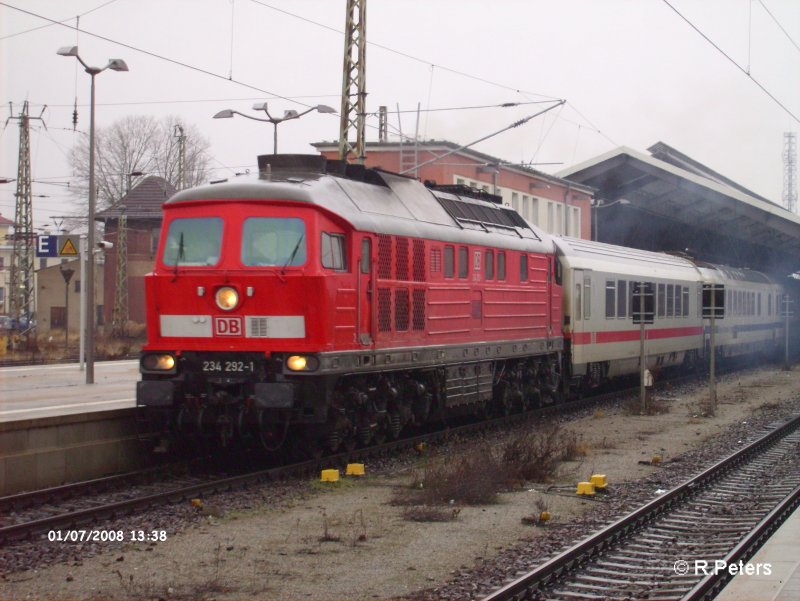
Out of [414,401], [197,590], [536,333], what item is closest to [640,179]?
[536,333]

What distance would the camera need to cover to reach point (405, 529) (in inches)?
431

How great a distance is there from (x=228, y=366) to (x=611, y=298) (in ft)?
50.6

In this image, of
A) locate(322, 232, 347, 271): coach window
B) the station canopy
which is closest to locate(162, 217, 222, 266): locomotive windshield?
locate(322, 232, 347, 271): coach window

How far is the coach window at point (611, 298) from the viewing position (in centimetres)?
2680

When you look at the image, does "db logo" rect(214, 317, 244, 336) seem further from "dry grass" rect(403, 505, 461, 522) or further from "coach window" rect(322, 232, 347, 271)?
"dry grass" rect(403, 505, 461, 522)

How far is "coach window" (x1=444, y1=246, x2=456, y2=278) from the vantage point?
1736cm

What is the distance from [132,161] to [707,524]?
230ft

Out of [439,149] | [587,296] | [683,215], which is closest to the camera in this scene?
[587,296]

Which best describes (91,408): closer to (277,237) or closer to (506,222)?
(277,237)

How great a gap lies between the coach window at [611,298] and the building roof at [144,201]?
4736 cm

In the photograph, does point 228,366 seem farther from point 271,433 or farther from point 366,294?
point 366,294

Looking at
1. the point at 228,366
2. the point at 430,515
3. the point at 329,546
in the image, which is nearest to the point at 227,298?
the point at 228,366

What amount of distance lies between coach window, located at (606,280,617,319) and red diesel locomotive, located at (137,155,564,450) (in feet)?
35.2

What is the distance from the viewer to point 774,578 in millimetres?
8133
